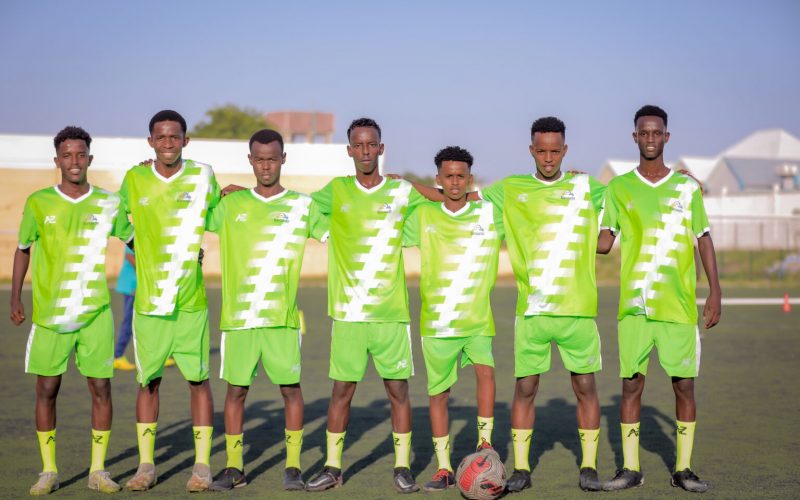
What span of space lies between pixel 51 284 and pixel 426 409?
458cm

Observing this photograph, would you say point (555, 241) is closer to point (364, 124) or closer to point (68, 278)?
point (364, 124)

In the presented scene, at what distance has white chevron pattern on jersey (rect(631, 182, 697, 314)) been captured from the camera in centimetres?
676


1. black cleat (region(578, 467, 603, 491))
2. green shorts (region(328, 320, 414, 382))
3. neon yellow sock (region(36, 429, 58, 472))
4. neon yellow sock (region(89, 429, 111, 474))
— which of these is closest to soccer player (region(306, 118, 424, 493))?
green shorts (region(328, 320, 414, 382))

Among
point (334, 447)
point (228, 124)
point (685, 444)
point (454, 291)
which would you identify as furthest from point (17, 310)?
point (228, 124)

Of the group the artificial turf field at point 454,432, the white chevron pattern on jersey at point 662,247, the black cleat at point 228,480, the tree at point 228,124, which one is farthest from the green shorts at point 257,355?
the tree at point 228,124

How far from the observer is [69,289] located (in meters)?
6.82

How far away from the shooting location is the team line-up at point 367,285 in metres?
6.78

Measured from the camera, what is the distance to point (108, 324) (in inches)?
274

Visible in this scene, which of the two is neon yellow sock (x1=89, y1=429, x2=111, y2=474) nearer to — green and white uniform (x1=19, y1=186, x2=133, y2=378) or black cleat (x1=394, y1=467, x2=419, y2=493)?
green and white uniform (x1=19, y1=186, x2=133, y2=378)

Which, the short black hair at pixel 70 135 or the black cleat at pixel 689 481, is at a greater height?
the short black hair at pixel 70 135

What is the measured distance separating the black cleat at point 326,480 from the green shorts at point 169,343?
3.53 ft

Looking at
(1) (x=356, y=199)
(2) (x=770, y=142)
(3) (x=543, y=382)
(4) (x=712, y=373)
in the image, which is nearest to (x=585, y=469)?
(1) (x=356, y=199)

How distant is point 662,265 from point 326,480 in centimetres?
276

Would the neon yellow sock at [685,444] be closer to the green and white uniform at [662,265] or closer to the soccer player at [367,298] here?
the green and white uniform at [662,265]
